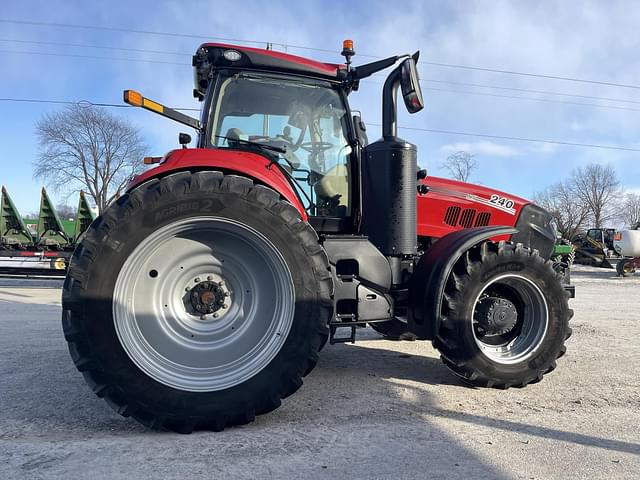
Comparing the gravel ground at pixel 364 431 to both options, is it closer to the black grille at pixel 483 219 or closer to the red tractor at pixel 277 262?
Answer: the red tractor at pixel 277 262

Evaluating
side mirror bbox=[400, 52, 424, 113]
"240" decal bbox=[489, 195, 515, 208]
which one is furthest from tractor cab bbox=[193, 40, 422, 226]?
"240" decal bbox=[489, 195, 515, 208]

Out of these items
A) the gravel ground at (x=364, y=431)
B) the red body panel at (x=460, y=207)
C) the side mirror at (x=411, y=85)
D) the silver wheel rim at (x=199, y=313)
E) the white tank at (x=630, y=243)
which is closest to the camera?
the gravel ground at (x=364, y=431)

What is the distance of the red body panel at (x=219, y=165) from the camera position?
112 inches

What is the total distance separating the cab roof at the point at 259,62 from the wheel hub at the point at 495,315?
2.14 m

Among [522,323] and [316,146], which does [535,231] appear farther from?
[316,146]

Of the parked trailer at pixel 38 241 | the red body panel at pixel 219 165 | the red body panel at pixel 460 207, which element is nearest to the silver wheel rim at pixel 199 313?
the red body panel at pixel 219 165

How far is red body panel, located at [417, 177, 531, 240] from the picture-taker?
4.29 meters

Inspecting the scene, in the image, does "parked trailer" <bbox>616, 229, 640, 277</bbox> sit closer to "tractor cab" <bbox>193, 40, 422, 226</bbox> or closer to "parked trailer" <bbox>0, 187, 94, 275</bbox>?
"tractor cab" <bbox>193, 40, 422, 226</bbox>

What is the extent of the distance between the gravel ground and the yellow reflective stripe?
1.99 metres

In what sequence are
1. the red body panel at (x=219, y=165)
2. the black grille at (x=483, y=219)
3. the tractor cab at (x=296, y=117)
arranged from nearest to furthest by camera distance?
the red body panel at (x=219, y=165)
the tractor cab at (x=296, y=117)
the black grille at (x=483, y=219)

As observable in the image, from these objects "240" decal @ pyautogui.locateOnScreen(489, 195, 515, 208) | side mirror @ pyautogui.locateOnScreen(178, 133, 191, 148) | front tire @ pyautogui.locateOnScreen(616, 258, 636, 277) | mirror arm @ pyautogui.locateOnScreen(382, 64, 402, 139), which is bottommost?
front tire @ pyautogui.locateOnScreen(616, 258, 636, 277)

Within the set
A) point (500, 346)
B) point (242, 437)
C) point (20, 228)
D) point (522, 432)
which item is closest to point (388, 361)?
point (500, 346)

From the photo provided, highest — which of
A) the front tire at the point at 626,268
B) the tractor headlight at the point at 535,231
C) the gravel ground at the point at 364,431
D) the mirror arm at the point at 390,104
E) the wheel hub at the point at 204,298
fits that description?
the mirror arm at the point at 390,104

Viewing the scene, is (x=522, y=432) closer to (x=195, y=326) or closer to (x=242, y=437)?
(x=242, y=437)
